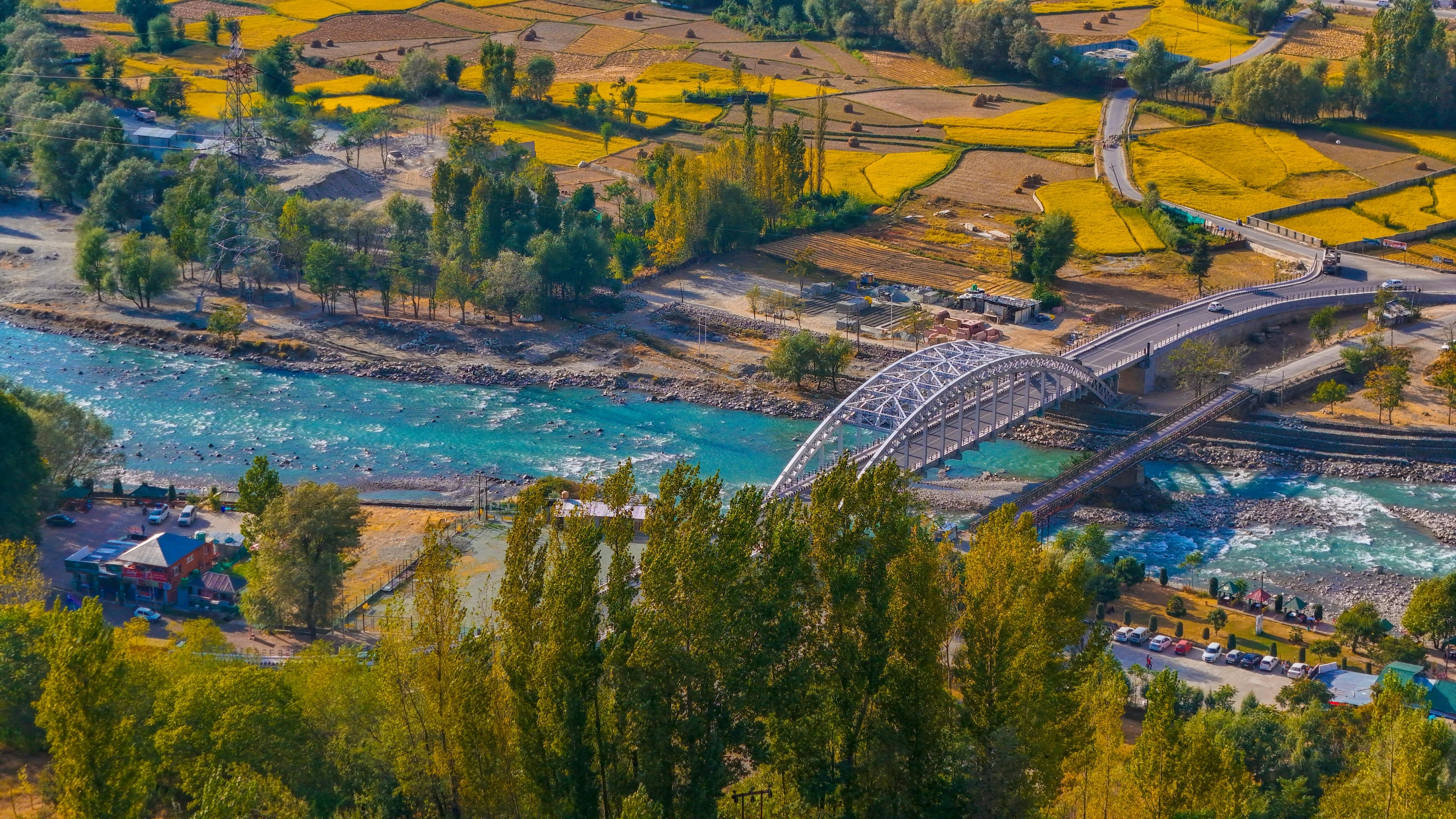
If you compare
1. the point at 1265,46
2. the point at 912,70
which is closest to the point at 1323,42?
the point at 1265,46

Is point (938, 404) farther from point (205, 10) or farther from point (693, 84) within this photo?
point (205, 10)

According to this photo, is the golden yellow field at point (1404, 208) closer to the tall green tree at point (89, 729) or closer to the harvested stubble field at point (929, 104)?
the harvested stubble field at point (929, 104)

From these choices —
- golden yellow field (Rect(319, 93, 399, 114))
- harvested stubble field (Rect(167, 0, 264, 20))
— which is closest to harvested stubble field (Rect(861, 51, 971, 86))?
golden yellow field (Rect(319, 93, 399, 114))

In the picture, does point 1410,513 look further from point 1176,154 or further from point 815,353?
point 1176,154

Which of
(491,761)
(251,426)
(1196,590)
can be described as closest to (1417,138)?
(1196,590)

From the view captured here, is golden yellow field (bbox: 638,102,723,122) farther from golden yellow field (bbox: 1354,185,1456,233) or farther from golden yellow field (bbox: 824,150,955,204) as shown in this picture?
golden yellow field (bbox: 1354,185,1456,233)

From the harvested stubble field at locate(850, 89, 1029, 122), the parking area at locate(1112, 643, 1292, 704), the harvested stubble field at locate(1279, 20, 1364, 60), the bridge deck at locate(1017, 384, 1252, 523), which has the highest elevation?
the harvested stubble field at locate(1279, 20, 1364, 60)
